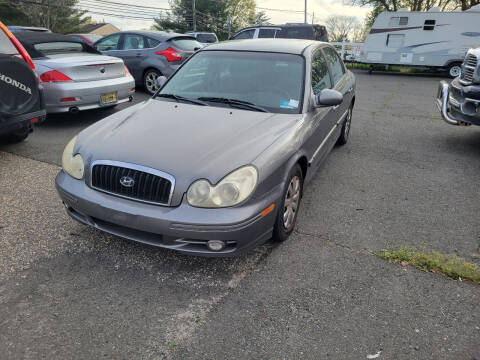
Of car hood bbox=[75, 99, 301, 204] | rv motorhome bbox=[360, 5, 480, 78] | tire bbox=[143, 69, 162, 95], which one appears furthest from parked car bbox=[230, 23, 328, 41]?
car hood bbox=[75, 99, 301, 204]

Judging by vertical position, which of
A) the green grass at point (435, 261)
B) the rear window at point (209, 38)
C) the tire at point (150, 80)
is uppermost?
the rear window at point (209, 38)

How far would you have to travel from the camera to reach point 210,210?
2449mm

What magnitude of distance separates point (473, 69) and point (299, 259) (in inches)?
173

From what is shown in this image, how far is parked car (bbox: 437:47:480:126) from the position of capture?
16.7 feet

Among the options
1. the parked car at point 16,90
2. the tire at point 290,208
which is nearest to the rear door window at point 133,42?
the parked car at point 16,90

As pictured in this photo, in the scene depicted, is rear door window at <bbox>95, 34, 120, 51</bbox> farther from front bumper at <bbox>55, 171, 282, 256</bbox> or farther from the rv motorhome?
the rv motorhome

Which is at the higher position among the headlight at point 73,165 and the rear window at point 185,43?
the rear window at point 185,43

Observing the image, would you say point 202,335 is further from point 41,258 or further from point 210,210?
point 41,258

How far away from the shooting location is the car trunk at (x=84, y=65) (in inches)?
235

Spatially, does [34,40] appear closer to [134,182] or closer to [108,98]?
[108,98]

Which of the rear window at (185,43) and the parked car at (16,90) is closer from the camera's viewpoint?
the parked car at (16,90)

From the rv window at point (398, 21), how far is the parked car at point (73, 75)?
12.8m

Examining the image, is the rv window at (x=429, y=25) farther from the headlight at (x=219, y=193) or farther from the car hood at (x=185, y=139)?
the headlight at (x=219, y=193)

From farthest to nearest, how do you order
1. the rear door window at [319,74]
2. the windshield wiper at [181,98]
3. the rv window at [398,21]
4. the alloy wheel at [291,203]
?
the rv window at [398,21] → the rear door window at [319,74] → the windshield wiper at [181,98] → the alloy wheel at [291,203]
